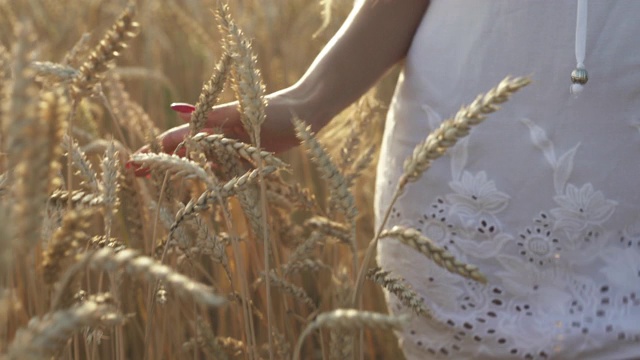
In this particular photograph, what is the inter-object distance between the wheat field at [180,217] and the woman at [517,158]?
96 mm

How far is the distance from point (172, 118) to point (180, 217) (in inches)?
62.5

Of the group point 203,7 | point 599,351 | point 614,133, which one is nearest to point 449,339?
point 599,351

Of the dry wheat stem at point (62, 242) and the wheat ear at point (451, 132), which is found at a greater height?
the wheat ear at point (451, 132)

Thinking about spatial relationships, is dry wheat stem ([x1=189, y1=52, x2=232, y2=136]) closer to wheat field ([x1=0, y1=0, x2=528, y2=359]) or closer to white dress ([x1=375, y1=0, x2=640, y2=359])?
wheat field ([x1=0, y1=0, x2=528, y2=359])

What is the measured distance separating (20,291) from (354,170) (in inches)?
16.5

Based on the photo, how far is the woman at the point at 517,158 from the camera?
0.91m

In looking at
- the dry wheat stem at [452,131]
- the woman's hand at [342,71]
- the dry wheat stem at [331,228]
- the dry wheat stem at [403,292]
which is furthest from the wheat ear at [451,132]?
the woman's hand at [342,71]

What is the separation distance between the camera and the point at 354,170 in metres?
1.14

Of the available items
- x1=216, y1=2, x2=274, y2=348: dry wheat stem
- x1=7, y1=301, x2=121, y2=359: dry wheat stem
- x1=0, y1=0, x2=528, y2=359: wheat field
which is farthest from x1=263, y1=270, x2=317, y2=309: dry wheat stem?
x1=7, y1=301, x2=121, y2=359: dry wheat stem

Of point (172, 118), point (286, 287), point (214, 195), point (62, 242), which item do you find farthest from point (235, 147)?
point (172, 118)

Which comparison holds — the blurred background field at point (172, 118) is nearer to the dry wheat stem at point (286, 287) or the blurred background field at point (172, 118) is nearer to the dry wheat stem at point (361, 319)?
the dry wheat stem at point (286, 287)

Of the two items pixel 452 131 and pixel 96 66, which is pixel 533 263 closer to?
pixel 452 131

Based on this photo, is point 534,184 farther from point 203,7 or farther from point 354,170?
point 203,7

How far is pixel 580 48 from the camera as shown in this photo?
0.88m
